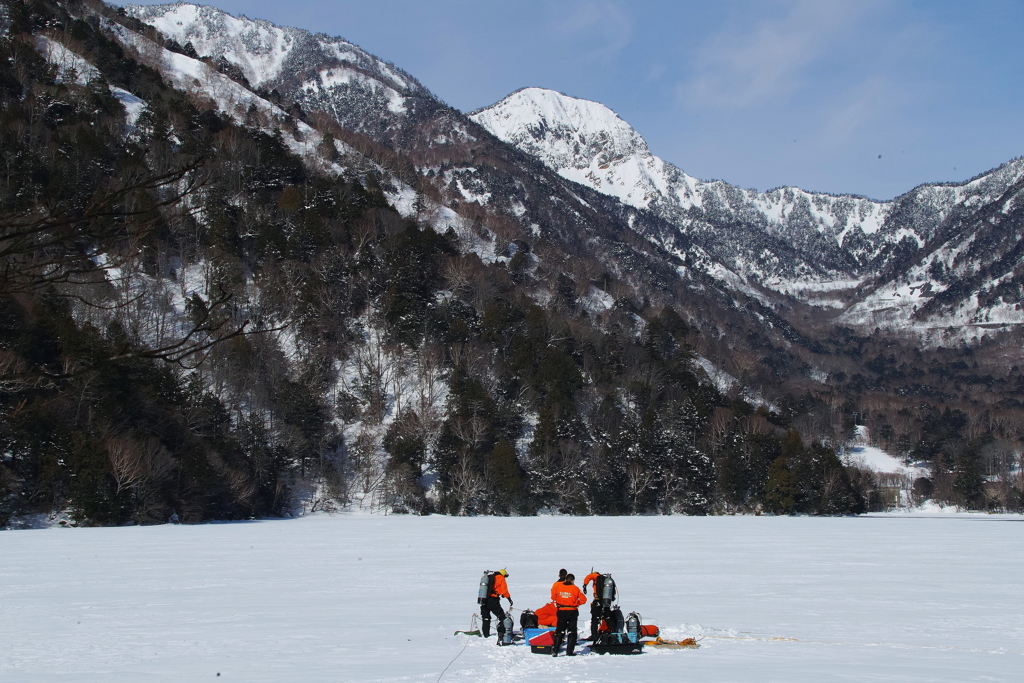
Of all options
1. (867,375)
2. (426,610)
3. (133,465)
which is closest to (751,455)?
(133,465)

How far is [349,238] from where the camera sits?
236 ft

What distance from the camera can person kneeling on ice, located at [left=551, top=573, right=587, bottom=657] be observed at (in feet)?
36.9

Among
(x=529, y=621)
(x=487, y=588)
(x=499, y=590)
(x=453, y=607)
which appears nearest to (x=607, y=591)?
(x=529, y=621)

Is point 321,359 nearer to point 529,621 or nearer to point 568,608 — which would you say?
point 529,621

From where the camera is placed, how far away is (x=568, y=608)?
37.0 ft

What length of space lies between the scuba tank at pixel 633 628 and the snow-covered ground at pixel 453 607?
1.26 feet

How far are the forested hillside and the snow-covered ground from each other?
14.0 meters

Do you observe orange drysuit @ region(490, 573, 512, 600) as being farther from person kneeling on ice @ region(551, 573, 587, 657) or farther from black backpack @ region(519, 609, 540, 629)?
person kneeling on ice @ region(551, 573, 587, 657)

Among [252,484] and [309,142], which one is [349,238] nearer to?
[309,142]

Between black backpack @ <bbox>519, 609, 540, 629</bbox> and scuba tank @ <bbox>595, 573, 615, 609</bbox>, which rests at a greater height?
scuba tank @ <bbox>595, 573, 615, 609</bbox>

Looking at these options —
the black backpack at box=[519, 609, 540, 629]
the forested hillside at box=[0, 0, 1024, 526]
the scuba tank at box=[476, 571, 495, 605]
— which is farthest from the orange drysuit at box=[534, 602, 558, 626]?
the forested hillside at box=[0, 0, 1024, 526]

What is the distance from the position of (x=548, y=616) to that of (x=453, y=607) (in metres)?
4.09

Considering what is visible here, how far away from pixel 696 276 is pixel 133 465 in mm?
167292

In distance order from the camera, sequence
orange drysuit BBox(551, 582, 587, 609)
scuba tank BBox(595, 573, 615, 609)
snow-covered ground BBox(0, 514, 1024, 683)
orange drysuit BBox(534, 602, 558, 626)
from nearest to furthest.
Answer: snow-covered ground BBox(0, 514, 1024, 683), orange drysuit BBox(551, 582, 587, 609), scuba tank BBox(595, 573, 615, 609), orange drysuit BBox(534, 602, 558, 626)
